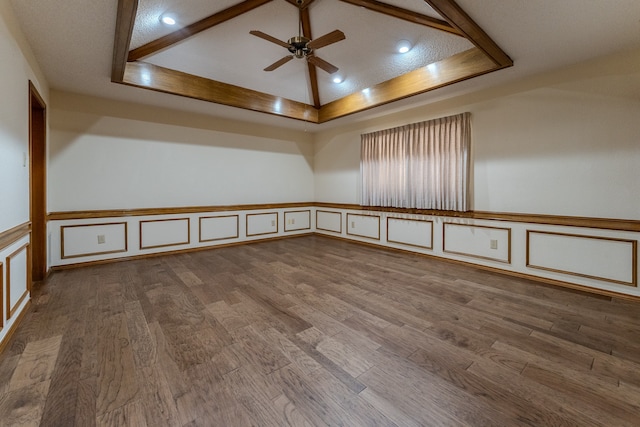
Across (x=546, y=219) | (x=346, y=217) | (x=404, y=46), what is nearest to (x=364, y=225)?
(x=346, y=217)

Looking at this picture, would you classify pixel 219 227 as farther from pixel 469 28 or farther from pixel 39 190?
pixel 469 28

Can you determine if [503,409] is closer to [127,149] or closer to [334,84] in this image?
[334,84]

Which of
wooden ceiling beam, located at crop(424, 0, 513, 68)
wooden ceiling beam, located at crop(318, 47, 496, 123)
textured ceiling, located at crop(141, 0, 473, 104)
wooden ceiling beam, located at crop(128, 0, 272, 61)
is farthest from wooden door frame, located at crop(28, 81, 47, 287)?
wooden ceiling beam, located at crop(424, 0, 513, 68)

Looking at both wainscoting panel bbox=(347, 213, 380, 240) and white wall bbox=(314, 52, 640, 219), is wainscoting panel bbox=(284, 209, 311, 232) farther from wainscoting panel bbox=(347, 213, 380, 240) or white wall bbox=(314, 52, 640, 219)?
white wall bbox=(314, 52, 640, 219)

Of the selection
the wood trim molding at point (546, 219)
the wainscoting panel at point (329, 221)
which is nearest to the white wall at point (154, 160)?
the wainscoting panel at point (329, 221)

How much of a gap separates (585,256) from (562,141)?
1316mm

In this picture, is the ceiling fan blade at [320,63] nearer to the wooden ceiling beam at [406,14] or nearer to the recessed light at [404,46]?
the wooden ceiling beam at [406,14]

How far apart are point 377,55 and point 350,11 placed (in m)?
0.70

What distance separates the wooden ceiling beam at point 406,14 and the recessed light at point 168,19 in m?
1.88

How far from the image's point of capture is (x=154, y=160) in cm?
456

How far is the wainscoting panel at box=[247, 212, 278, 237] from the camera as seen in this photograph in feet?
18.6

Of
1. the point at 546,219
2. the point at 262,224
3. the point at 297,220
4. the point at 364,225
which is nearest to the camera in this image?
the point at 546,219

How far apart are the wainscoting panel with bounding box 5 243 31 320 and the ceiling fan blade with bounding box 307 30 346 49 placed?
316 cm

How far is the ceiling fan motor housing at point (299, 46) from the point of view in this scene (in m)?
2.86
